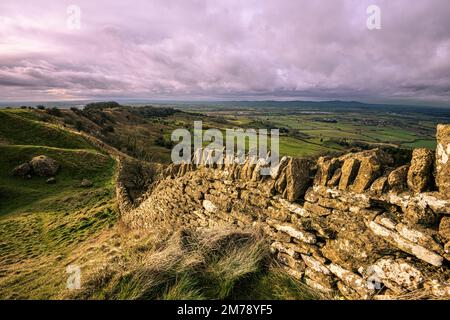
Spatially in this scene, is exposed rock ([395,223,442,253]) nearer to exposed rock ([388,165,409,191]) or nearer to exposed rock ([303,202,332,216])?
exposed rock ([388,165,409,191])

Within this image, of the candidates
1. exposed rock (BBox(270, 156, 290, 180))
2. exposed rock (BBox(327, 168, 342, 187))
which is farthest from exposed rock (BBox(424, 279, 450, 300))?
exposed rock (BBox(270, 156, 290, 180))

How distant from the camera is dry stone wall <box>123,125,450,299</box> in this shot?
2.64 m

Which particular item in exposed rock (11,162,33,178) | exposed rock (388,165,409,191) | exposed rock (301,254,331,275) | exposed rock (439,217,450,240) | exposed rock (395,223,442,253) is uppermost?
exposed rock (388,165,409,191)

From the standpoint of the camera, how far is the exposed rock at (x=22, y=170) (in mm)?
22841

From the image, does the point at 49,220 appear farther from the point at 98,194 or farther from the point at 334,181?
the point at 334,181

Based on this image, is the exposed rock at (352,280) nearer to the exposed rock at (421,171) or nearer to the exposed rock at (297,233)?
the exposed rock at (297,233)

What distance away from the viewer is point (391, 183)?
3020mm

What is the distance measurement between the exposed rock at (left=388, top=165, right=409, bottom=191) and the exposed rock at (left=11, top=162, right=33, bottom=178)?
29.3 m

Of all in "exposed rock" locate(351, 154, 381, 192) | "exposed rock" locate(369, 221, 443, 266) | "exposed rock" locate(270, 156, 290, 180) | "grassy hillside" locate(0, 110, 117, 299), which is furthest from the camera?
"grassy hillside" locate(0, 110, 117, 299)

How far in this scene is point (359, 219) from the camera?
323 cm
